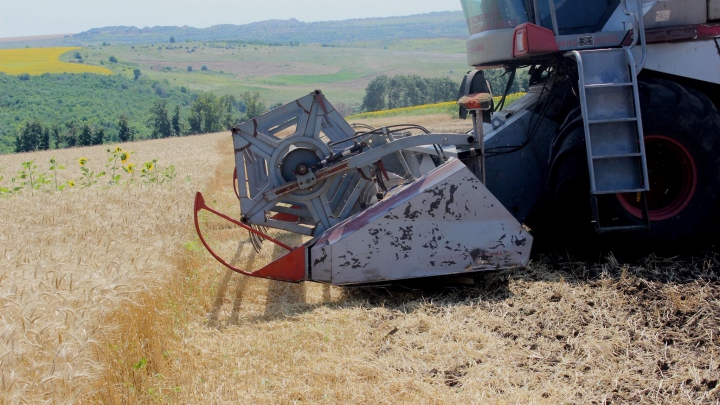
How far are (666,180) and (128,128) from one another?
48.5 metres

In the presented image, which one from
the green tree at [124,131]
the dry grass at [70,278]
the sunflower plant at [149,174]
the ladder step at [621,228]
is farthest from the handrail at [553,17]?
the green tree at [124,131]

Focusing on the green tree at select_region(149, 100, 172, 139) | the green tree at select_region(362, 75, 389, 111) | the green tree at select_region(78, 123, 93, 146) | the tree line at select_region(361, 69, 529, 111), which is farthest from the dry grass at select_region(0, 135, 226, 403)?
the green tree at select_region(149, 100, 172, 139)

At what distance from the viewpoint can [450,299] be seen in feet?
14.9

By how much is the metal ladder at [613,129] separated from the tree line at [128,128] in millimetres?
→ 37517

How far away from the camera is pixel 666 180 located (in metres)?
5.07

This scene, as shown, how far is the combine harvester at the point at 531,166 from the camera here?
4504mm

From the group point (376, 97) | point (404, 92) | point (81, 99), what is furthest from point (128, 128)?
point (81, 99)

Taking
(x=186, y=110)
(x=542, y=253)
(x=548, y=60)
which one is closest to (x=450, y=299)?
(x=542, y=253)

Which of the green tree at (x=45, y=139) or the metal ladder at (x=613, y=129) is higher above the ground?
the metal ladder at (x=613, y=129)

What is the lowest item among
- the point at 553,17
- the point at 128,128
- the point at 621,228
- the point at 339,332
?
the point at 128,128

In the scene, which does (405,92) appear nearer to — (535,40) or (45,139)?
(45,139)

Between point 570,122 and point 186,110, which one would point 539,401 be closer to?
point 570,122

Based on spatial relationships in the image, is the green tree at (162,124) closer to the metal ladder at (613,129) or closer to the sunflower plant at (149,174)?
the sunflower plant at (149,174)

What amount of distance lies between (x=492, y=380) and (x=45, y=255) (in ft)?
8.91
